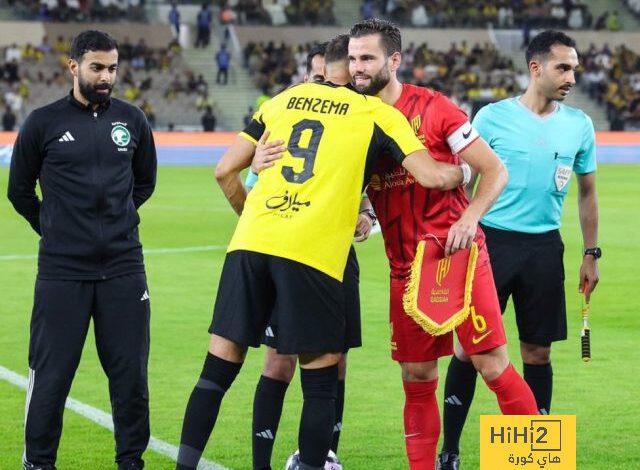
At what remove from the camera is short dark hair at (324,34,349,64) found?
5.84 meters

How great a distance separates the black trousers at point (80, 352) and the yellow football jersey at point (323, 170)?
93 centimetres

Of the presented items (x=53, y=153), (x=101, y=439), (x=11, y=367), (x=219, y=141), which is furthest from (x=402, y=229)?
(x=219, y=141)

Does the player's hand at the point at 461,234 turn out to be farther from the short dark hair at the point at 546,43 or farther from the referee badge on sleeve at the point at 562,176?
the short dark hair at the point at 546,43

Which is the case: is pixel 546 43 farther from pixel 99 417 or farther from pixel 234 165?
pixel 99 417

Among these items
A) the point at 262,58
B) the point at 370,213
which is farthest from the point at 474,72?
the point at 370,213

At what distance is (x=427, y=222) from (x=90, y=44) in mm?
1685

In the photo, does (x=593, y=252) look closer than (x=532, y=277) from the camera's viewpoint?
No

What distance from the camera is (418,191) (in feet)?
17.9

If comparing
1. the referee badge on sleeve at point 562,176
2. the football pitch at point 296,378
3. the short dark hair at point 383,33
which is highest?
the short dark hair at point 383,33

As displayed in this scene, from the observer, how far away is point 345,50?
5844mm

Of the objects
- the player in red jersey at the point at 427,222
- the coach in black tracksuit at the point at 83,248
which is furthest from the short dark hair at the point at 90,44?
the player in red jersey at the point at 427,222

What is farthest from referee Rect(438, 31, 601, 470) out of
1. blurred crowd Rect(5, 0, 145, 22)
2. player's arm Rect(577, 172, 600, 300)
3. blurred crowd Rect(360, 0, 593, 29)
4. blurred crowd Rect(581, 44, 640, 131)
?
blurred crowd Rect(360, 0, 593, 29)

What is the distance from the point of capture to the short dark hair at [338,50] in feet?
19.2

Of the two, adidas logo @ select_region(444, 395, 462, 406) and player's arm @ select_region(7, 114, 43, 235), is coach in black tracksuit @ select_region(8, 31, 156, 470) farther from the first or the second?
adidas logo @ select_region(444, 395, 462, 406)
